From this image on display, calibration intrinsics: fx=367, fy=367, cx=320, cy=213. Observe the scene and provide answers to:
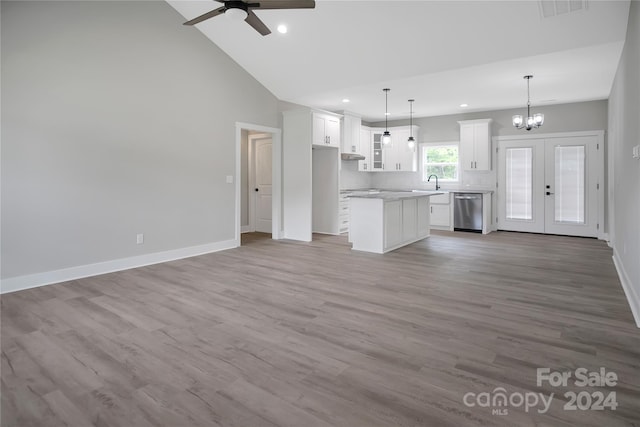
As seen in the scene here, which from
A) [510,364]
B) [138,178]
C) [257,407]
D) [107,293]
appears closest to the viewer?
[257,407]

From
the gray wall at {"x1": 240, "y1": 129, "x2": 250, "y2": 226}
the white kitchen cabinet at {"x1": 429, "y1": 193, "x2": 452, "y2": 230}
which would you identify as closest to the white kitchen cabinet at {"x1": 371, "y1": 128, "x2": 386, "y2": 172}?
the white kitchen cabinet at {"x1": 429, "y1": 193, "x2": 452, "y2": 230}

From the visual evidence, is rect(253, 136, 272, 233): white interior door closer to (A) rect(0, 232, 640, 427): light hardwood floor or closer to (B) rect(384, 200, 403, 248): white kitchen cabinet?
(B) rect(384, 200, 403, 248): white kitchen cabinet

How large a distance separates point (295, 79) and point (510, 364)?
18.1ft

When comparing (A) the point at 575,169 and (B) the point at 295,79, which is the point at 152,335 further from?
(A) the point at 575,169

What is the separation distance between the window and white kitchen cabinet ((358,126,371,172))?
1397 mm

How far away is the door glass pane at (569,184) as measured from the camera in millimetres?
7434

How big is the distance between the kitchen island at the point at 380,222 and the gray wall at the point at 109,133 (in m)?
2.19

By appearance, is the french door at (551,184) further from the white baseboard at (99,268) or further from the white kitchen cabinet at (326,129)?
the white baseboard at (99,268)

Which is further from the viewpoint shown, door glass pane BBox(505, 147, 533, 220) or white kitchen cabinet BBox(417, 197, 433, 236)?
door glass pane BBox(505, 147, 533, 220)

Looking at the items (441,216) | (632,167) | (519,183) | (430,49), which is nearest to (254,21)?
(430,49)

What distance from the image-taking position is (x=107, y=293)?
379 cm

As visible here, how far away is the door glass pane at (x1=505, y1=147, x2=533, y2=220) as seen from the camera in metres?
7.98

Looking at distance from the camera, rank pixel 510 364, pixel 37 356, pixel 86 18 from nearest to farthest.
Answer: pixel 510 364 < pixel 37 356 < pixel 86 18

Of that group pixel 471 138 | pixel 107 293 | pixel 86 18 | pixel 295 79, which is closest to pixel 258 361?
pixel 107 293
